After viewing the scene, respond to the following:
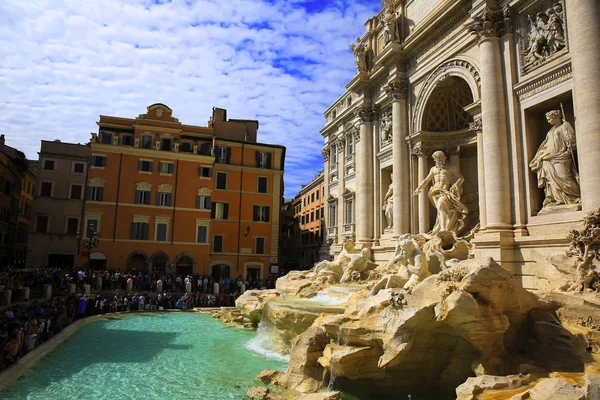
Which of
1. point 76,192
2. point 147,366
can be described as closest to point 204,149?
point 76,192

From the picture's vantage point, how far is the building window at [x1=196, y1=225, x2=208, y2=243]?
112 feet

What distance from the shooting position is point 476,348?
29.2 ft

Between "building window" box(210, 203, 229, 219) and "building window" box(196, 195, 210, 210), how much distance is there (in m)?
1.11

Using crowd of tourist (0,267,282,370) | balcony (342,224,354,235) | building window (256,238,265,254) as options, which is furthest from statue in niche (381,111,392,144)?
building window (256,238,265,254)

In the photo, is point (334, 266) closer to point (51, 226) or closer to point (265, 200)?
point (265, 200)

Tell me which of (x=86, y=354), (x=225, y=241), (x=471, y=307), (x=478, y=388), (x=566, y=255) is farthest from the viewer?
(x=225, y=241)

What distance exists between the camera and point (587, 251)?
10602 mm

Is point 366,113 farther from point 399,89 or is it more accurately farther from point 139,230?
point 139,230

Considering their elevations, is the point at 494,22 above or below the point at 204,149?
below

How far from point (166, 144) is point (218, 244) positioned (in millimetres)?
9058

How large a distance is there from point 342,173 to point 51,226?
74.3 ft

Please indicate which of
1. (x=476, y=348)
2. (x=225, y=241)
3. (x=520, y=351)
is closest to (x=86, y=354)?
(x=476, y=348)

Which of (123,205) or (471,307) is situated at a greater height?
(123,205)

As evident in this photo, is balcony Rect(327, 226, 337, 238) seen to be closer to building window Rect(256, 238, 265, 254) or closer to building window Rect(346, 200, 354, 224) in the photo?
building window Rect(346, 200, 354, 224)
